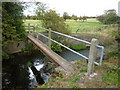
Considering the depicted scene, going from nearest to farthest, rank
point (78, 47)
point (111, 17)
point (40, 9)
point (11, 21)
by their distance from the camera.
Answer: point (11, 21), point (40, 9), point (78, 47), point (111, 17)

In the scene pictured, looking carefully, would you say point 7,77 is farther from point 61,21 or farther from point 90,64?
point 61,21

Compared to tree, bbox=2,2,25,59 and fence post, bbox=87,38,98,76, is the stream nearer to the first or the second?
tree, bbox=2,2,25,59

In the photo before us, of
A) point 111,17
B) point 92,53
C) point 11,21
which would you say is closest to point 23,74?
point 11,21

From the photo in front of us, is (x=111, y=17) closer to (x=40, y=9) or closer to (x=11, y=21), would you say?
(x=40, y=9)

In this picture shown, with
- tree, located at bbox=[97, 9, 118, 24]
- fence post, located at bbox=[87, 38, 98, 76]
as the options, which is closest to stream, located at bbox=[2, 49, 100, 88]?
fence post, located at bbox=[87, 38, 98, 76]

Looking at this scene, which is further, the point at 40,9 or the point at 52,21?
the point at 40,9

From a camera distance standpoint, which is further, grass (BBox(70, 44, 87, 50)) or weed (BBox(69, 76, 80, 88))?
Answer: grass (BBox(70, 44, 87, 50))

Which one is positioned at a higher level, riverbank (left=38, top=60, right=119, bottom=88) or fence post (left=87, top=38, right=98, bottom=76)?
fence post (left=87, top=38, right=98, bottom=76)

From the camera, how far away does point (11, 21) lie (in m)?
5.45

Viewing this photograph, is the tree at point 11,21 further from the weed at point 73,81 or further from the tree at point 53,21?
the weed at point 73,81

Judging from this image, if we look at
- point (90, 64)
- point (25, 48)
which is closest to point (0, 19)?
point (25, 48)

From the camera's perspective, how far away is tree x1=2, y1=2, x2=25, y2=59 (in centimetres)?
502

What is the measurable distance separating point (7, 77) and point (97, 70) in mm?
3832

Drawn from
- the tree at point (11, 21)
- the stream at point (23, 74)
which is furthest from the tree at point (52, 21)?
the stream at point (23, 74)
